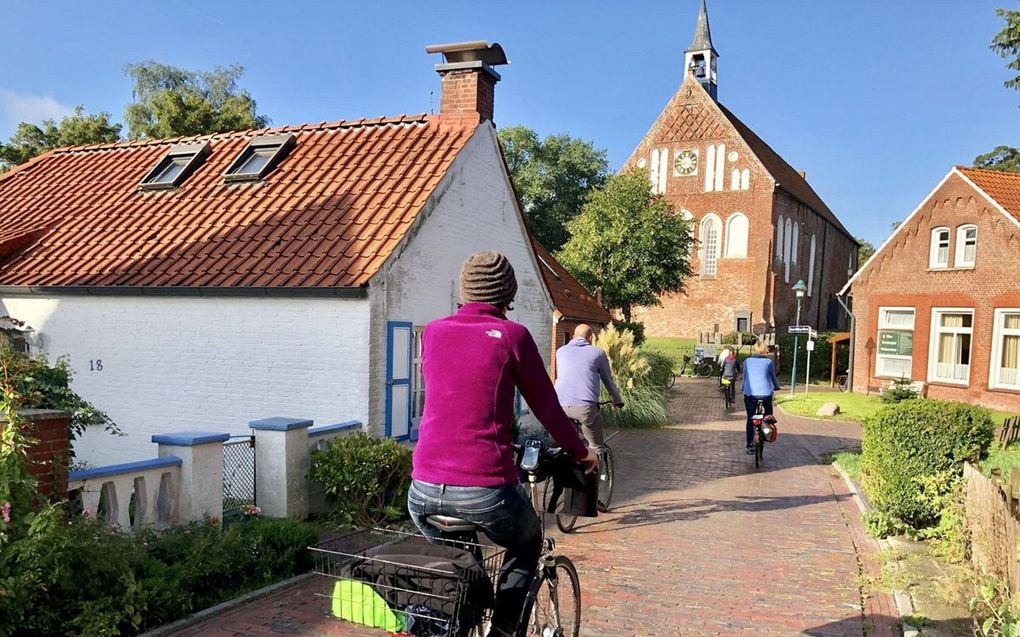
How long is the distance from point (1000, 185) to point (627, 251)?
1279 centimetres

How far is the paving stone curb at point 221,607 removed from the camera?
15.7ft

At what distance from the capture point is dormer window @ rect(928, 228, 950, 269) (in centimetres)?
2612

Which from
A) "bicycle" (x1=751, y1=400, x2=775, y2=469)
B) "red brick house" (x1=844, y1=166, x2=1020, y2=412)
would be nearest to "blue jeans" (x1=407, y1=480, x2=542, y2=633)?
"bicycle" (x1=751, y1=400, x2=775, y2=469)

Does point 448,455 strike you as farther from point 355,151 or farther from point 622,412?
point 622,412

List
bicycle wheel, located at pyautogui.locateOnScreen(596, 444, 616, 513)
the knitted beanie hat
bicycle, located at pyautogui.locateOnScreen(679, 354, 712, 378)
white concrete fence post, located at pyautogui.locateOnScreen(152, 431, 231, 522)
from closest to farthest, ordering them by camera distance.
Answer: the knitted beanie hat < white concrete fence post, located at pyautogui.locateOnScreen(152, 431, 231, 522) < bicycle wheel, located at pyautogui.locateOnScreen(596, 444, 616, 513) < bicycle, located at pyautogui.locateOnScreen(679, 354, 712, 378)

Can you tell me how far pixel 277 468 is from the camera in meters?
7.16

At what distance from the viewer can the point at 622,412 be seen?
17750mm

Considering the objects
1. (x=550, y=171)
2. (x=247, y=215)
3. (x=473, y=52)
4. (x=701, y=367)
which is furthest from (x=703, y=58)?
(x=247, y=215)

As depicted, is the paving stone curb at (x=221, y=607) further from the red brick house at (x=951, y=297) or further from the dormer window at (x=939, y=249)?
the dormer window at (x=939, y=249)

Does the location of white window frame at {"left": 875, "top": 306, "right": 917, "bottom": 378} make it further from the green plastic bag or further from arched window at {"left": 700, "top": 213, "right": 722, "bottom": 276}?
the green plastic bag

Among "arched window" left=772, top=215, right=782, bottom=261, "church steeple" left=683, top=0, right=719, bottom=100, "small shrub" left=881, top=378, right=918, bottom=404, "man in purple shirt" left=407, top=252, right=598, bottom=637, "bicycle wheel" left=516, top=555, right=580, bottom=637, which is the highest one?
"church steeple" left=683, top=0, right=719, bottom=100

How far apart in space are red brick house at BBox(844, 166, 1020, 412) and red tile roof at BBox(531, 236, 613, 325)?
13295 mm

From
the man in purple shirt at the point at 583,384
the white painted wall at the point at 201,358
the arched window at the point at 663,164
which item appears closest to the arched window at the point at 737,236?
the arched window at the point at 663,164

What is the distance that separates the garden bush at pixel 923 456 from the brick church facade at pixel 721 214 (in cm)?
3590
